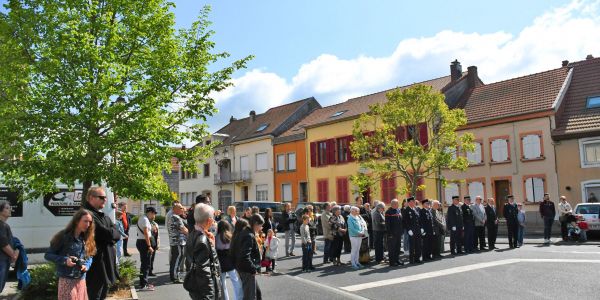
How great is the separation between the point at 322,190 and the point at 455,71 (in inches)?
490

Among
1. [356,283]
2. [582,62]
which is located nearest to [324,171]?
[582,62]

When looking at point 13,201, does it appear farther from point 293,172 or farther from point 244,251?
point 293,172

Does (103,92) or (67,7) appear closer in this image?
(103,92)

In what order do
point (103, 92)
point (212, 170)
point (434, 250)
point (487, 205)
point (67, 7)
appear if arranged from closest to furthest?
point (103, 92)
point (67, 7)
point (434, 250)
point (487, 205)
point (212, 170)

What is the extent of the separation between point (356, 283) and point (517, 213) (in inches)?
337

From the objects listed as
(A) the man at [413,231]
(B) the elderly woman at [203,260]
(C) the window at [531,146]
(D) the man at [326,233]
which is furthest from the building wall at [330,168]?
(B) the elderly woman at [203,260]

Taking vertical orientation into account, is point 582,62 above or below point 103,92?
above

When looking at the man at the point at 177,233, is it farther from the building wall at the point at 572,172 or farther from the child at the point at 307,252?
the building wall at the point at 572,172

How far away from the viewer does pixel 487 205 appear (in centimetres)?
1730

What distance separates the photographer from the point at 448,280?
10.9 m

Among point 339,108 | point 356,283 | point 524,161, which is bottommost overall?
point 356,283

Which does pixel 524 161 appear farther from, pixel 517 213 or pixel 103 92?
pixel 103 92

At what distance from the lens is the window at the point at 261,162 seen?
44.6 metres

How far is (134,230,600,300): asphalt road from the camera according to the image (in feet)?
31.5
